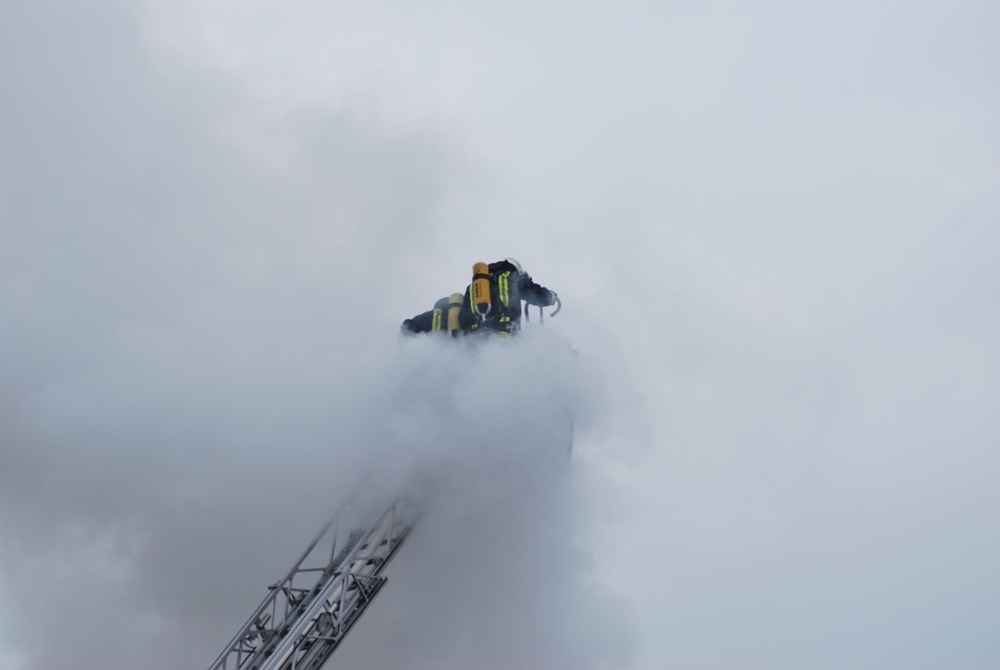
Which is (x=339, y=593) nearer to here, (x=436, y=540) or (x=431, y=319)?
(x=436, y=540)

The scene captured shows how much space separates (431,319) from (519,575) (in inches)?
230

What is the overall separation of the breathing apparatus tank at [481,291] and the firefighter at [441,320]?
24.9 inches

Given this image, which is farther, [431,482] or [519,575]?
[519,575]

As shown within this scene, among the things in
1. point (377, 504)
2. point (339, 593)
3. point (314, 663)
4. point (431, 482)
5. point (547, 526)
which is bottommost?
point (314, 663)

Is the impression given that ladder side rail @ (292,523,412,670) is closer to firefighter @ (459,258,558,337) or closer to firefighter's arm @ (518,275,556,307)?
firefighter @ (459,258,558,337)

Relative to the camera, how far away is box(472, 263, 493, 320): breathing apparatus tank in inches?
661

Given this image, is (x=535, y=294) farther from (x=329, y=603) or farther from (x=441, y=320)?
(x=329, y=603)

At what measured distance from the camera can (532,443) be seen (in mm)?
16516

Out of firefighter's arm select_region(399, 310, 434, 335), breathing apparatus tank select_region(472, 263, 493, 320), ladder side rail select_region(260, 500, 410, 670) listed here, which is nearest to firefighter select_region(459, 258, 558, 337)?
breathing apparatus tank select_region(472, 263, 493, 320)

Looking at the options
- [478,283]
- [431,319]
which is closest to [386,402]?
[431,319]

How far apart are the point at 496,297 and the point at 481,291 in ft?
1.26

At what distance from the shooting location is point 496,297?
671 inches

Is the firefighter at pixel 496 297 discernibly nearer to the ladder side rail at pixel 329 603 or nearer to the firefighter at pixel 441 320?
the firefighter at pixel 441 320

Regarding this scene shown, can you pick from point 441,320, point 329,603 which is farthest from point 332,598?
point 441,320
